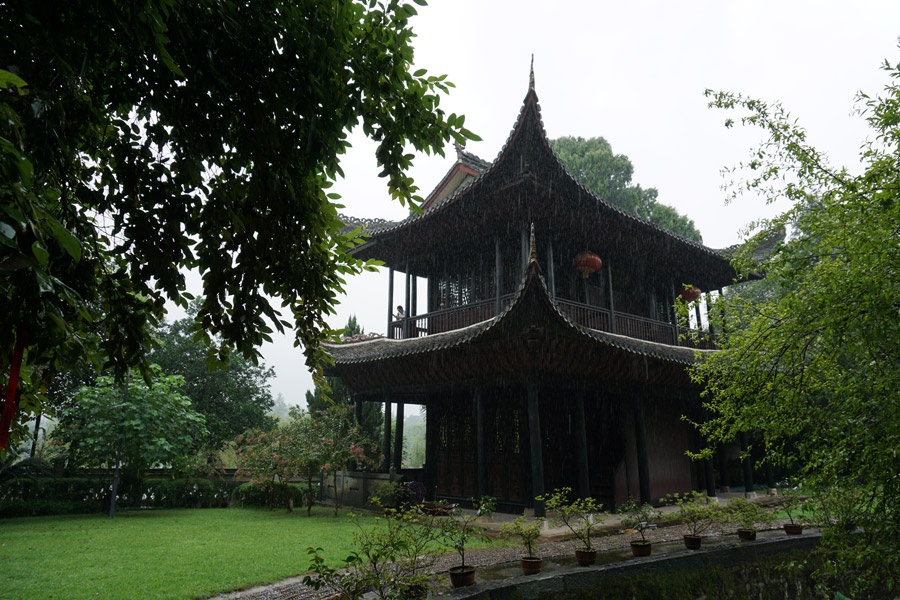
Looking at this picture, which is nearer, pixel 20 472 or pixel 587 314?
pixel 587 314

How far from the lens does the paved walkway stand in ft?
16.6

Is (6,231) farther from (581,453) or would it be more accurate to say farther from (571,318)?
(571,318)

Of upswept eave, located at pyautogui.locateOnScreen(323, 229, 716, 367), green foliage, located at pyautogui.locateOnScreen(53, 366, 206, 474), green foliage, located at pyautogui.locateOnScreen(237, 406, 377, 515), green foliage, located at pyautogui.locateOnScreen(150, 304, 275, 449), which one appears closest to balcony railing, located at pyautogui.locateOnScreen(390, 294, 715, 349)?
upswept eave, located at pyautogui.locateOnScreen(323, 229, 716, 367)

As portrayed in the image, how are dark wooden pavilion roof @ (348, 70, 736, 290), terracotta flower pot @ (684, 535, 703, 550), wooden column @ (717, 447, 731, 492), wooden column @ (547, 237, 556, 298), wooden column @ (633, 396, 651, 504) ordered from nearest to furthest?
1. terracotta flower pot @ (684, 535, 703, 550)
2. dark wooden pavilion roof @ (348, 70, 736, 290)
3. wooden column @ (547, 237, 556, 298)
4. wooden column @ (633, 396, 651, 504)
5. wooden column @ (717, 447, 731, 492)

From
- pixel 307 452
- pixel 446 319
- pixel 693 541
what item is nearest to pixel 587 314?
pixel 446 319

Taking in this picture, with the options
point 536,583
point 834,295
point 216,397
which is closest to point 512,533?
point 536,583

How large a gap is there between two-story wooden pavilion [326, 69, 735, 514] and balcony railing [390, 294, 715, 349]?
0.04 m

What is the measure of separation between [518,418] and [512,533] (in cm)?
480

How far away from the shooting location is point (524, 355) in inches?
324

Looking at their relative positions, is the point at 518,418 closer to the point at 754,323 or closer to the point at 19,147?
the point at 754,323

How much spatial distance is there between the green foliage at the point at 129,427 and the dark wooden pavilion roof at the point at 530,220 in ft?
17.8

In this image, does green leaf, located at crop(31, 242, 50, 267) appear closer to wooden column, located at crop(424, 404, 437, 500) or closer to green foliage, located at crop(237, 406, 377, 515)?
green foliage, located at crop(237, 406, 377, 515)

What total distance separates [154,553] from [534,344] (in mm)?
5722

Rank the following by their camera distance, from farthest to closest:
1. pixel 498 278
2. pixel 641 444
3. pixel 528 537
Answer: pixel 641 444, pixel 498 278, pixel 528 537
